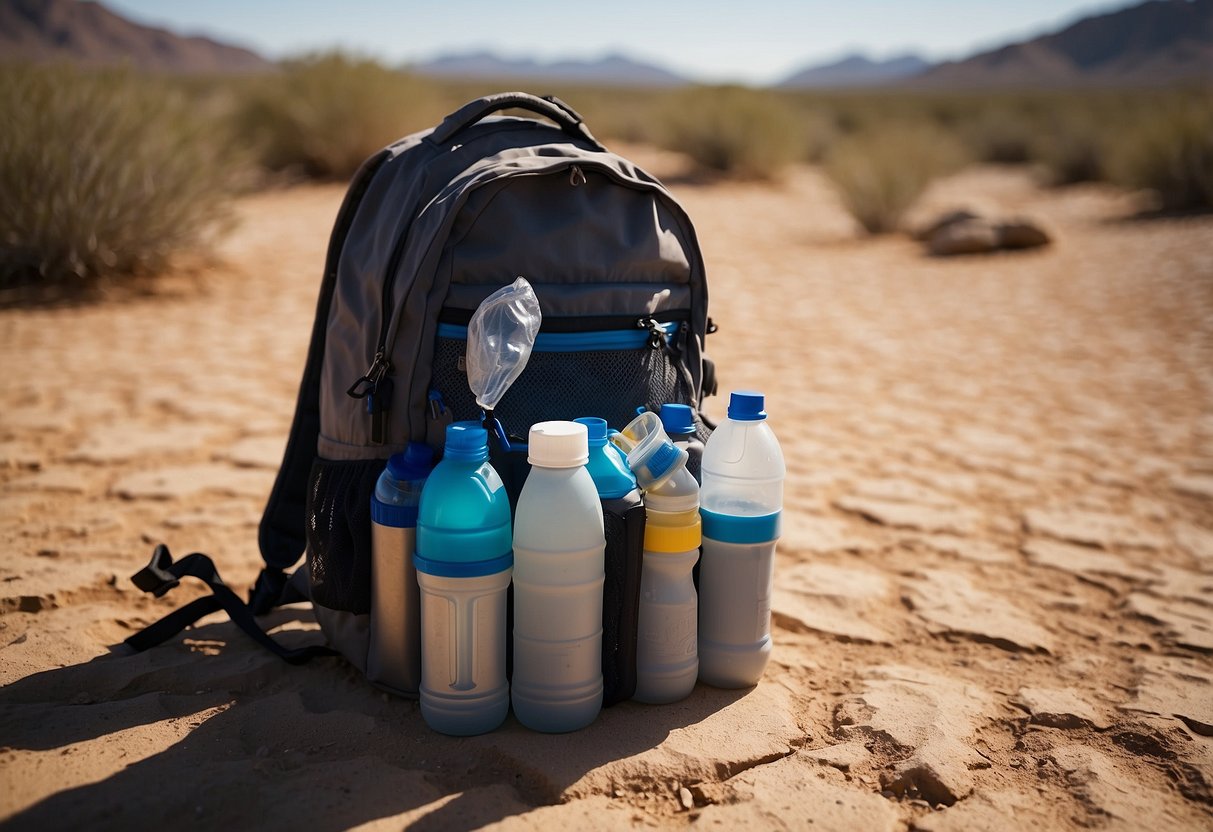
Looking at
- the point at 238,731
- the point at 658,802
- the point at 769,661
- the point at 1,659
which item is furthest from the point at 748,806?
the point at 1,659

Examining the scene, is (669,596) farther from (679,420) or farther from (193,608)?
(193,608)

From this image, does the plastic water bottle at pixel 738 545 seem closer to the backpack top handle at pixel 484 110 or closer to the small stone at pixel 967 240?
the backpack top handle at pixel 484 110

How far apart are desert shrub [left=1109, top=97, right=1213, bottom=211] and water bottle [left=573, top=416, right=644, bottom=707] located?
11004 millimetres

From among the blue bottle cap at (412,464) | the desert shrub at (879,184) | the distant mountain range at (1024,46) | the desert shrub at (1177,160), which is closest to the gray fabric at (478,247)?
the blue bottle cap at (412,464)

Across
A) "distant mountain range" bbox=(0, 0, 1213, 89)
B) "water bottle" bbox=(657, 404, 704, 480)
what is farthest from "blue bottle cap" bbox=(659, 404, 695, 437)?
"distant mountain range" bbox=(0, 0, 1213, 89)

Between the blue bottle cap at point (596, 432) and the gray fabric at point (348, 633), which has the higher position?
the blue bottle cap at point (596, 432)

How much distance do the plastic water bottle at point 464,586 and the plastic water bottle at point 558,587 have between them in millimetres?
43

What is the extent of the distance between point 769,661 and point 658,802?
64cm

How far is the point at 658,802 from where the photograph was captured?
5.51 ft

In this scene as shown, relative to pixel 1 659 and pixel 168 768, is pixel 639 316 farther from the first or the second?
pixel 1 659

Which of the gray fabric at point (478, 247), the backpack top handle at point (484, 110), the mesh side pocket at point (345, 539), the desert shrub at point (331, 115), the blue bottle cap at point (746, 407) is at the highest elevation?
the desert shrub at point (331, 115)

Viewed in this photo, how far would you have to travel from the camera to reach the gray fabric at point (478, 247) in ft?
6.42

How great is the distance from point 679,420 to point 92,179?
17.6 ft

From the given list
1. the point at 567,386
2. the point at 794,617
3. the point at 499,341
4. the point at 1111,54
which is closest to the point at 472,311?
the point at 499,341
